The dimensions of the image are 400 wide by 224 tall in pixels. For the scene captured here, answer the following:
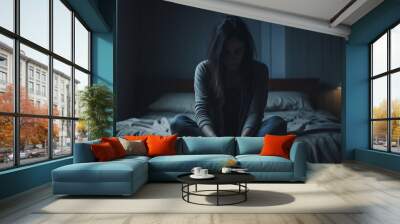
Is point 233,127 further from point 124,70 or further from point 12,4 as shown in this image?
point 12,4

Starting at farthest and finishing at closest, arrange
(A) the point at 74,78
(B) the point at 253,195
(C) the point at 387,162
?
(C) the point at 387,162
(A) the point at 74,78
(B) the point at 253,195

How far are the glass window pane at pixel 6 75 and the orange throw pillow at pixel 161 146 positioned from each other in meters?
2.39

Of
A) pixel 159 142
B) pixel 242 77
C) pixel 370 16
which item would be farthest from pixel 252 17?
pixel 159 142

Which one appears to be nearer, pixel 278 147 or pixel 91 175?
pixel 91 175

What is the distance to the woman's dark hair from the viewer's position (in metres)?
8.78

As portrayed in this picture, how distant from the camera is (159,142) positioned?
261 inches

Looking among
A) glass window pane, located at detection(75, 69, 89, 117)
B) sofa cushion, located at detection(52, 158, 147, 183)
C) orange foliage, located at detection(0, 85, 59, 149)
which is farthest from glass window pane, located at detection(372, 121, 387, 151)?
orange foliage, located at detection(0, 85, 59, 149)

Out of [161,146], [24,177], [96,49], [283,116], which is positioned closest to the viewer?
[24,177]

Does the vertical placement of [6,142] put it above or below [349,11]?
below

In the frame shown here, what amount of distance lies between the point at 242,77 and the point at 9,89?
17.1 ft

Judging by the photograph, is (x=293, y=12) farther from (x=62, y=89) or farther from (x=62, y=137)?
(x=62, y=137)

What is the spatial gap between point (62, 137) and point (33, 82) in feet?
4.71

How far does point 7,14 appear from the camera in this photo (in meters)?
4.92

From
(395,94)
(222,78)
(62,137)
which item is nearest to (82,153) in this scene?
(62,137)
